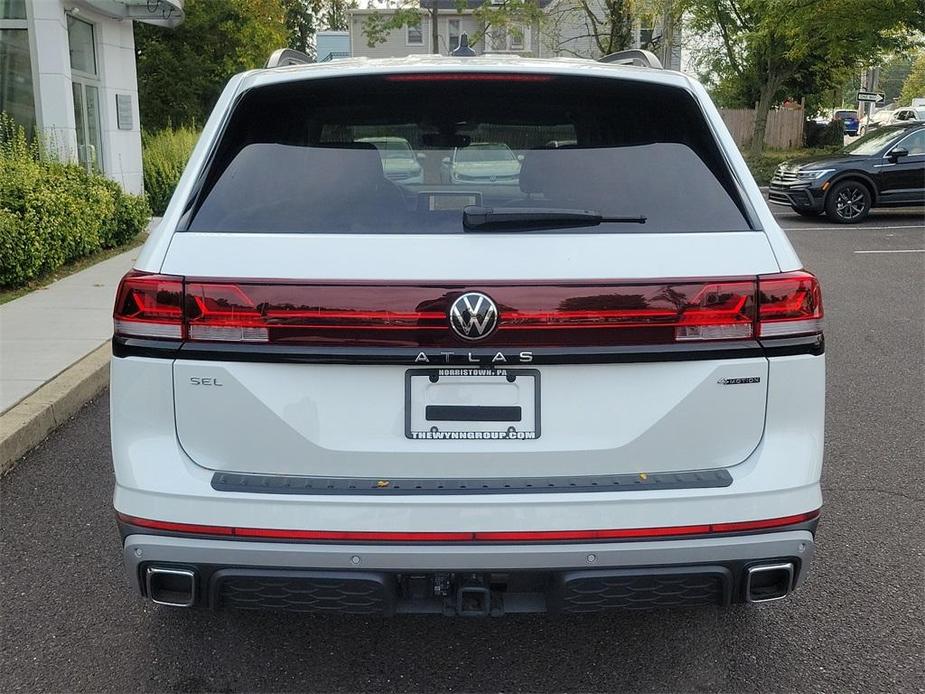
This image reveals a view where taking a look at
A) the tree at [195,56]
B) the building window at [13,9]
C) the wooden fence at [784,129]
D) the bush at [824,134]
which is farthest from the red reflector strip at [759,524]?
the bush at [824,134]

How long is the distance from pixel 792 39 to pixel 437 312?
27.3 m

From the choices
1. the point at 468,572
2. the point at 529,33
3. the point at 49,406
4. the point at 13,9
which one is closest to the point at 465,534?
the point at 468,572

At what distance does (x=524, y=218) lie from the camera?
7.95ft

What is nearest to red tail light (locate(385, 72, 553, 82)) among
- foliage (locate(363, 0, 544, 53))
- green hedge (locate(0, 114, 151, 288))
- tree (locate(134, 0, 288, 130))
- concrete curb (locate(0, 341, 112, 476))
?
concrete curb (locate(0, 341, 112, 476))

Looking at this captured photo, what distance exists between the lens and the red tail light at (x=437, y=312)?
2.35 meters

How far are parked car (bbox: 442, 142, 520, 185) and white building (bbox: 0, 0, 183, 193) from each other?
37.1 feet

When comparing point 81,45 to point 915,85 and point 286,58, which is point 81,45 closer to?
point 286,58

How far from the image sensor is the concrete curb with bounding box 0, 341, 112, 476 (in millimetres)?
4867

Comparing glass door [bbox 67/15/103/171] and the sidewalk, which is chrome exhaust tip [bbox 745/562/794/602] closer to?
the sidewalk

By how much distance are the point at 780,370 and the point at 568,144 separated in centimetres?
90

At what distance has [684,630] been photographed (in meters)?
3.23

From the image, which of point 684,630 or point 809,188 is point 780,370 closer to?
point 684,630

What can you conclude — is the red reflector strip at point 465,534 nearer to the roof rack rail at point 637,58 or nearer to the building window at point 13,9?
the roof rack rail at point 637,58

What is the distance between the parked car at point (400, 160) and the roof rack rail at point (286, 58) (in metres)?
0.69
